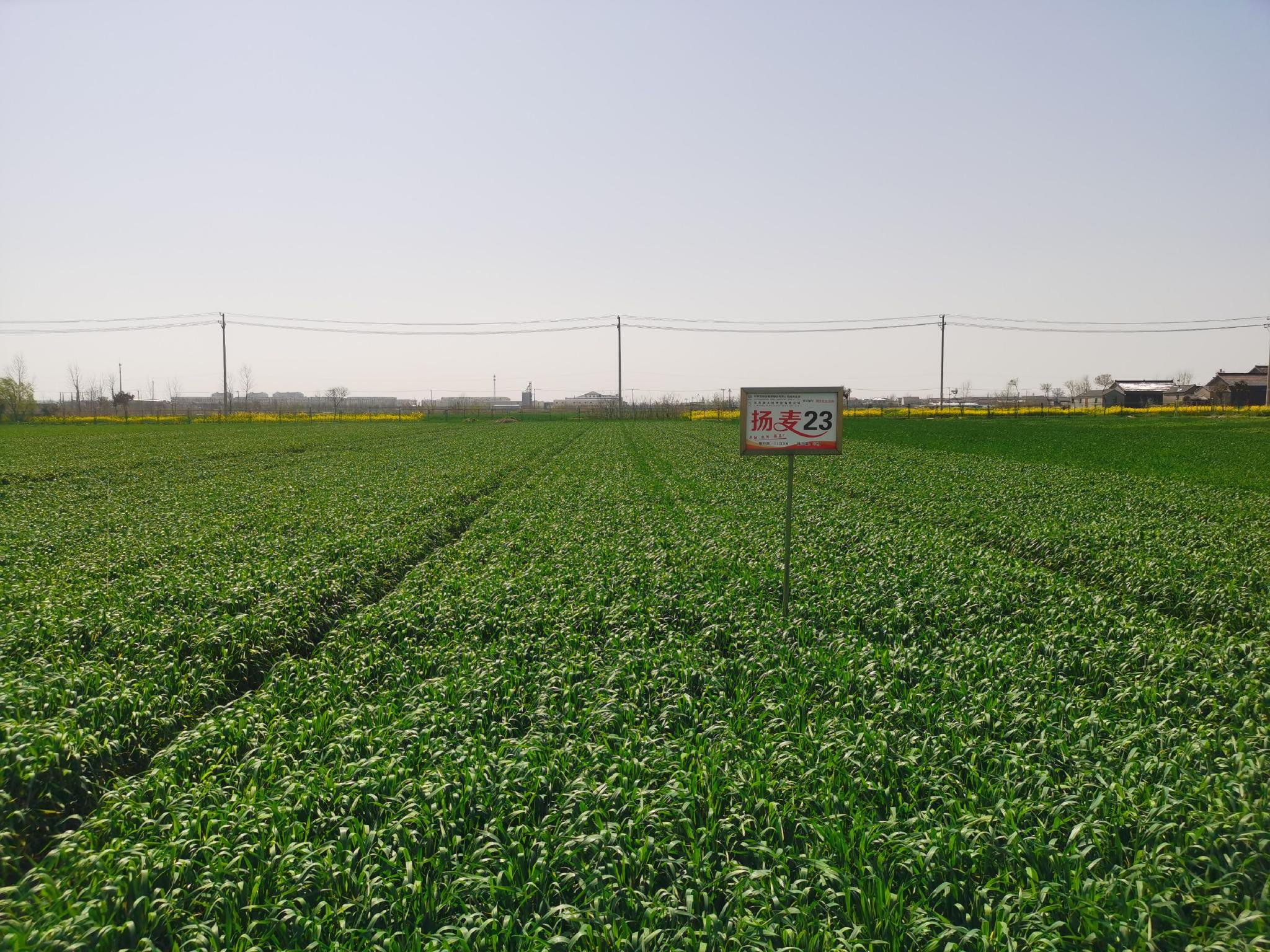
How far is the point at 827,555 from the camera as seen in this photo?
13164 mm

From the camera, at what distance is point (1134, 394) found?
120 metres

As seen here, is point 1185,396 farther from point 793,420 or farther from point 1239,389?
point 793,420

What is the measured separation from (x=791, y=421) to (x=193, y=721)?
7658 millimetres

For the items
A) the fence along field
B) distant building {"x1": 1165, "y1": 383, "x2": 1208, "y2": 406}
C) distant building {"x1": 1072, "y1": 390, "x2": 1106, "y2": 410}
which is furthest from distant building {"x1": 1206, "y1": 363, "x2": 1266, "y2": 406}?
the fence along field

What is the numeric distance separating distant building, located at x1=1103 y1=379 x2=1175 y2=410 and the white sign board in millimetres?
132691

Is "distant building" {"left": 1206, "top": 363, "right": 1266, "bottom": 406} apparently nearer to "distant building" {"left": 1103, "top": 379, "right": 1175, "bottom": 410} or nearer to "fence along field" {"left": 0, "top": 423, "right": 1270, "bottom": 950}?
"distant building" {"left": 1103, "top": 379, "right": 1175, "bottom": 410}

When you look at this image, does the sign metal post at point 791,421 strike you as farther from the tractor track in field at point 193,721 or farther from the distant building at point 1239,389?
the distant building at point 1239,389

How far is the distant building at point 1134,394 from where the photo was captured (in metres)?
119

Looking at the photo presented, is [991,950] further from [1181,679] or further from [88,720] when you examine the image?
[88,720]

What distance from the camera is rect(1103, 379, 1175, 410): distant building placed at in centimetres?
11938

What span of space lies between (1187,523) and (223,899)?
19.0 m

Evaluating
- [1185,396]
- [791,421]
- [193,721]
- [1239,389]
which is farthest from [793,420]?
[1185,396]

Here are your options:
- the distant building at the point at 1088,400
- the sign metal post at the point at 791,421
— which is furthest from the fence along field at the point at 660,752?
the distant building at the point at 1088,400

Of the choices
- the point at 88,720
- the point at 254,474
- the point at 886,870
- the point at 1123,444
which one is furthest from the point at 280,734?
the point at 1123,444
